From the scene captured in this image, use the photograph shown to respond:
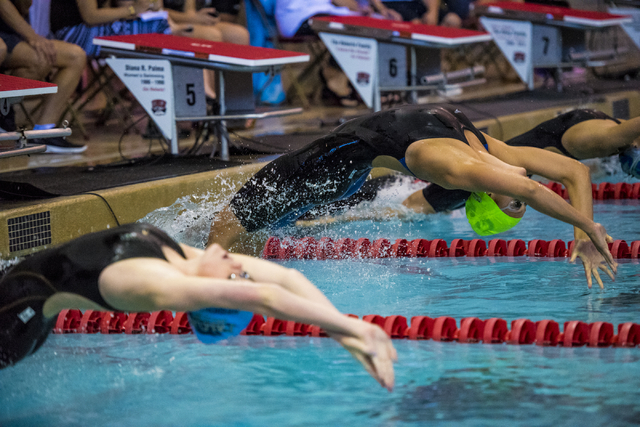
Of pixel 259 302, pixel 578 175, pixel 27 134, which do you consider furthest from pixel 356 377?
pixel 27 134

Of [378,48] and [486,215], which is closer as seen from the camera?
[486,215]

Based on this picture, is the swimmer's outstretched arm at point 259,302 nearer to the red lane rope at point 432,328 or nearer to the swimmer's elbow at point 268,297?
the swimmer's elbow at point 268,297

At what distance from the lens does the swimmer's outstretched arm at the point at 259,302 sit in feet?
5.55

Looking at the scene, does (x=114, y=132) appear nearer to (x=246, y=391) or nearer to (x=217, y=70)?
(x=217, y=70)

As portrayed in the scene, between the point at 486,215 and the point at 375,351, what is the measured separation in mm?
1539

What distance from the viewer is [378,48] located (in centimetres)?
576

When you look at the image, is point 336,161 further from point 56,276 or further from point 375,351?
point 375,351

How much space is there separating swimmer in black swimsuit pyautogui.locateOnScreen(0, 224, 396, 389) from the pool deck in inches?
47.0

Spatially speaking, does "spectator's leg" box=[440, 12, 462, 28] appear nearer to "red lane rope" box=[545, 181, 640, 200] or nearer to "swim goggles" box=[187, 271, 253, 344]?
"red lane rope" box=[545, 181, 640, 200]

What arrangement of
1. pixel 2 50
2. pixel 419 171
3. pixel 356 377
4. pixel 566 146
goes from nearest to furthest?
1. pixel 356 377
2. pixel 419 171
3. pixel 566 146
4. pixel 2 50

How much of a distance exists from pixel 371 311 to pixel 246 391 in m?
0.75

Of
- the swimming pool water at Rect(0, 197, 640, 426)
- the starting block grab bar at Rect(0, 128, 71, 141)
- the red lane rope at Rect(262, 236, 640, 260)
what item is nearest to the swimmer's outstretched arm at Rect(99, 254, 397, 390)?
the swimming pool water at Rect(0, 197, 640, 426)

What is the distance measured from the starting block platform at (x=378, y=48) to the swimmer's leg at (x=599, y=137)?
204 centimetres

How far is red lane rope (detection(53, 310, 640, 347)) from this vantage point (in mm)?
2383
